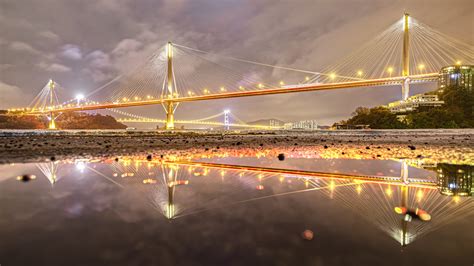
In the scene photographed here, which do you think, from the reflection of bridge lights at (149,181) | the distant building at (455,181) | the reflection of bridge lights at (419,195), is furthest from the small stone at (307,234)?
the reflection of bridge lights at (149,181)

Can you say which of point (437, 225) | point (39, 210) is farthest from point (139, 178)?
point (437, 225)

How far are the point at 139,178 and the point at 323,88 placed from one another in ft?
88.0

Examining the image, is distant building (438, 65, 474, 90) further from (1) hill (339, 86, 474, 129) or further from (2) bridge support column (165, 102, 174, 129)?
(2) bridge support column (165, 102, 174, 129)

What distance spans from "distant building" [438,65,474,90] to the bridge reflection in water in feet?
129

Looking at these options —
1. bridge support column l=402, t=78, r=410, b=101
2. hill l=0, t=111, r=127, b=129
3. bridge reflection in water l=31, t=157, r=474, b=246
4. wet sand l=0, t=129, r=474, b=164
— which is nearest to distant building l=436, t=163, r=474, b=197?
bridge reflection in water l=31, t=157, r=474, b=246

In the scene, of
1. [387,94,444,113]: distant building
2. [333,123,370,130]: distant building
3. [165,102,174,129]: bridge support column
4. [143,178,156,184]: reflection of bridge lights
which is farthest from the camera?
[165,102,174,129]: bridge support column

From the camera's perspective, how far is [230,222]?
1372 mm

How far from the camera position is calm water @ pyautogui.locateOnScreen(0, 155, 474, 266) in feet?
3.31

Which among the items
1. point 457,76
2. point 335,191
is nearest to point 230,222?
point 335,191

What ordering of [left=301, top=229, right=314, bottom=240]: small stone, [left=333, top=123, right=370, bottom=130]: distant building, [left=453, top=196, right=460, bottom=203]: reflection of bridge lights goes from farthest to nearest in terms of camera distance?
[left=333, top=123, right=370, bottom=130]: distant building → [left=453, top=196, right=460, bottom=203]: reflection of bridge lights → [left=301, top=229, right=314, bottom=240]: small stone

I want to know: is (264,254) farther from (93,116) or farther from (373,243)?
(93,116)

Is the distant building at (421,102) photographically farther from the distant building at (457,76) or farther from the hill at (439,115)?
the distant building at (457,76)

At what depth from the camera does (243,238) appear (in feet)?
3.83

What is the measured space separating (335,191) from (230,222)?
3.72 ft
